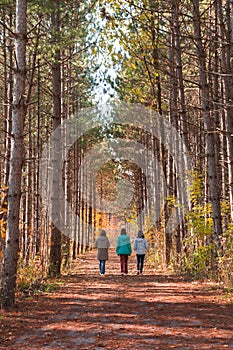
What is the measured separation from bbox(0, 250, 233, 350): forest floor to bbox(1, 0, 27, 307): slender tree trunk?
539 millimetres

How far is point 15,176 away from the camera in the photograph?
8602mm

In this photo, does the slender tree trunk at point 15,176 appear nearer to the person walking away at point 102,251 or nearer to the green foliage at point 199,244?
the green foliage at point 199,244

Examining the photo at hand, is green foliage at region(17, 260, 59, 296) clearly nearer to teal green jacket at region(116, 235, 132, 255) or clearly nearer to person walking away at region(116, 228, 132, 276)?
person walking away at region(116, 228, 132, 276)

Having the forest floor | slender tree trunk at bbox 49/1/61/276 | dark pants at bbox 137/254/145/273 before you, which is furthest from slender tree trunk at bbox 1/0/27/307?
dark pants at bbox 137/254/145/273

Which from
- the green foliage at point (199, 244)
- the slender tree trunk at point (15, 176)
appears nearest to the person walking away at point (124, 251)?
the green foliage at point (199, 244)

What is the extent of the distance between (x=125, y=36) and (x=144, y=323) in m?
5.45

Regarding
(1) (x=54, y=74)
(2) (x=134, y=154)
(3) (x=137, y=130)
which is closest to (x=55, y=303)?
(1) (x=54, y=74)

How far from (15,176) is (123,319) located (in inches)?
126

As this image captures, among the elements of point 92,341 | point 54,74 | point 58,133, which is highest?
point 54,74

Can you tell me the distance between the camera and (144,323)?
23.3 ft

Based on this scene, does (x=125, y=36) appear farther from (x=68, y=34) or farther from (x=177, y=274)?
(x=177, y=274)

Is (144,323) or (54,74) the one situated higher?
(54,74)

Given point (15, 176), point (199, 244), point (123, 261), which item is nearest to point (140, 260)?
point (123, 261)

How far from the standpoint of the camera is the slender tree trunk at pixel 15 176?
27.8 feet
